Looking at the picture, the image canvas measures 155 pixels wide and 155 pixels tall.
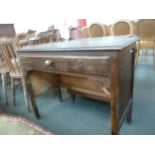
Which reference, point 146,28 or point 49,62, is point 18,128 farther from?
point 146,28

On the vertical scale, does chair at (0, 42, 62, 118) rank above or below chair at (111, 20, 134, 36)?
below

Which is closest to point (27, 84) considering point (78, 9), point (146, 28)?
point (78, 9)

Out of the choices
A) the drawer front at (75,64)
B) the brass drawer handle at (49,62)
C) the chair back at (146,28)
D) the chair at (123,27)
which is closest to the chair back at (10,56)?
the drawer front at (75,64)

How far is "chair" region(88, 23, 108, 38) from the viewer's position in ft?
10.8

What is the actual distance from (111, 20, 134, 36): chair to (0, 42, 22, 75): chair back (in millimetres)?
1844

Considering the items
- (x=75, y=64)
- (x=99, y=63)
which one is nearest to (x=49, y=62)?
(x=75, y=64)

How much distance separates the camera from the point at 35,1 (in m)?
1.12

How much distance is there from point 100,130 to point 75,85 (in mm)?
576

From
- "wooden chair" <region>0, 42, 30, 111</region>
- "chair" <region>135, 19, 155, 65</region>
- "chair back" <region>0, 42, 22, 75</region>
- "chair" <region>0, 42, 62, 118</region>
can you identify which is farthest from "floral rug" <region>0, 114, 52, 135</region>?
"chair" <region>135, 19, 155, 65</region>

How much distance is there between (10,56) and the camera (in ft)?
6.43

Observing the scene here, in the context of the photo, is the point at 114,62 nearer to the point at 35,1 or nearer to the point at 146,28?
the point at 35,1

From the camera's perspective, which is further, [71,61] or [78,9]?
[78,9]

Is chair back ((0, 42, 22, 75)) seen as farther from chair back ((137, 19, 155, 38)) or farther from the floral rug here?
chair back ((137, 19, 155, 38))

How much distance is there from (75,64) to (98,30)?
99.0 inches
